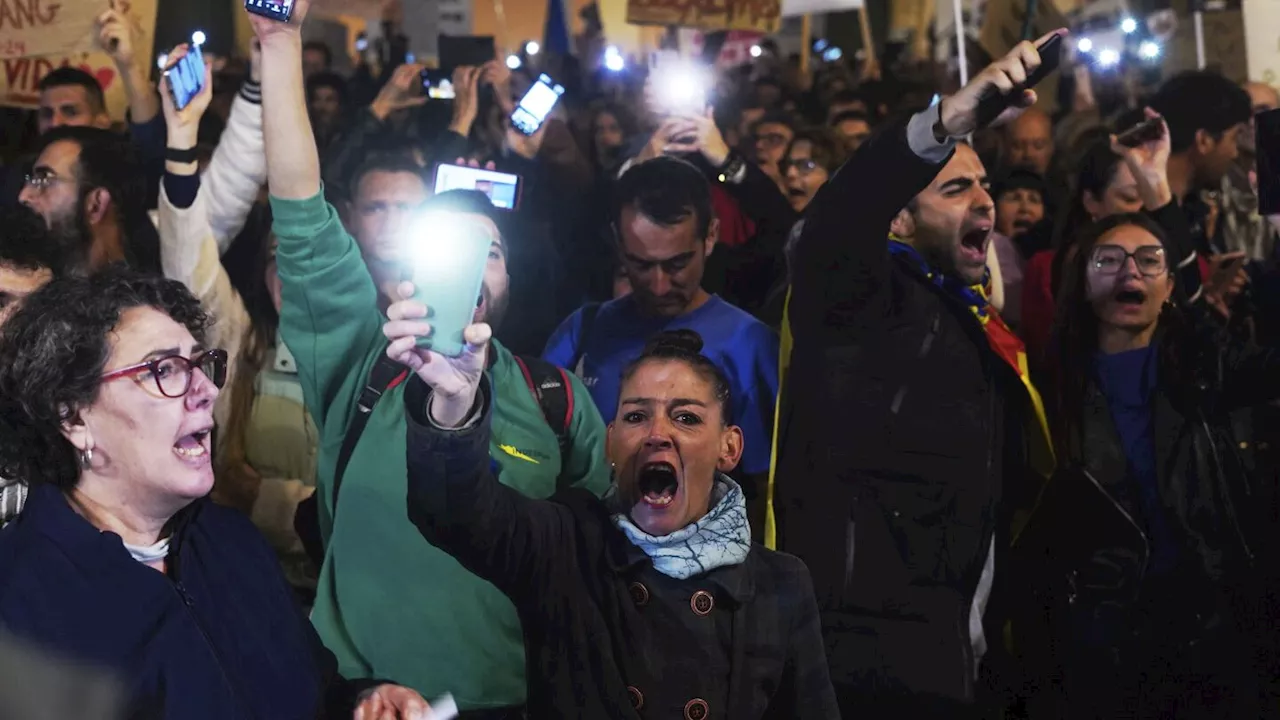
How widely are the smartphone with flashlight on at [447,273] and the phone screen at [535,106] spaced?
11.8 ft

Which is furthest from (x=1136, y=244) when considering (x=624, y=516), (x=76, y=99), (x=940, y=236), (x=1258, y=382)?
(x=76, y=99)

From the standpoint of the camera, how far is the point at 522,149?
603 cm

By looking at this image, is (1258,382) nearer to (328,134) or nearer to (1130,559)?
(1130,559)

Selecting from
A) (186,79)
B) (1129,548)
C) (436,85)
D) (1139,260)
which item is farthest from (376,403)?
(436,85)

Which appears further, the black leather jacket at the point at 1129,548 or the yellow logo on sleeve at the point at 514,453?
the black leather jacket at the point at 1129,548

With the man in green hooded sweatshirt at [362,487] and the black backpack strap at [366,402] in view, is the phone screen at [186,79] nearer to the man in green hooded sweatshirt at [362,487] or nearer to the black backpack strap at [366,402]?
the man in green hooded sweatshirt at [362,487]

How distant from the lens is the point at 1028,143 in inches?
321

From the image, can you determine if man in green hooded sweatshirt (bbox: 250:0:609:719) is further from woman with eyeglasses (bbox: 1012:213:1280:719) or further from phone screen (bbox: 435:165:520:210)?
woman with eyeglasses (bbox: 1012:213:1280:719)

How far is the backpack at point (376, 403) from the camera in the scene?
345 centimetres

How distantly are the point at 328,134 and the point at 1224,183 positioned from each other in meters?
4.55

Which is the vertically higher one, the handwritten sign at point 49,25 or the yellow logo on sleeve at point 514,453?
the handwritten sign at point 49,25

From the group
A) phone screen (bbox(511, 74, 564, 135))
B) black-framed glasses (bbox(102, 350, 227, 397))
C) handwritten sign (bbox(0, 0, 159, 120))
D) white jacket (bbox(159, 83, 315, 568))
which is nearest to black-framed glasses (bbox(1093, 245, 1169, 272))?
phone screen (bbox(511, 74, 564, 135))

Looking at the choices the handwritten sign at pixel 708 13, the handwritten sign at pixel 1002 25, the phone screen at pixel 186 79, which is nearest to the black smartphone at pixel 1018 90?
the phone screen at pixel 186 79

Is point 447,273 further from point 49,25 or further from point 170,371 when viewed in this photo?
point 49,25
